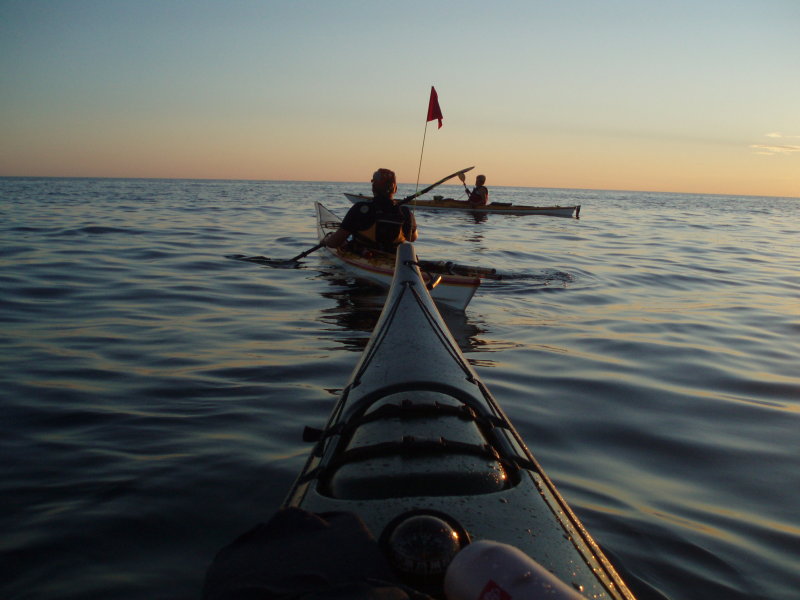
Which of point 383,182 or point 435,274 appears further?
point 383,182

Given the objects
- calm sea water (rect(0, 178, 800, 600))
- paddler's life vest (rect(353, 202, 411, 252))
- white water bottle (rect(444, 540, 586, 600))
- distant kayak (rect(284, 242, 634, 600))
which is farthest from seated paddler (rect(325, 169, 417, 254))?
white water bottle (rect(444, 540, 586, 600))

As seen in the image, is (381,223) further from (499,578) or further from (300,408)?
(499,578)

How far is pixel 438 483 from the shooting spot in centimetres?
206

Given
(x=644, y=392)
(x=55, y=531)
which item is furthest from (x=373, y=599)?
(x=644, y=392)

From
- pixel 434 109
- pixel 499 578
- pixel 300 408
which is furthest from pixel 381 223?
pixel 499 578

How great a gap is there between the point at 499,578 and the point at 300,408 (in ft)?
11.5

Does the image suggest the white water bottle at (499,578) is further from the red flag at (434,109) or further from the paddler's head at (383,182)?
the red flag at (434,109)

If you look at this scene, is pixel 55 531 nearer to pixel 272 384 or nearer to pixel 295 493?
pixel 295 493

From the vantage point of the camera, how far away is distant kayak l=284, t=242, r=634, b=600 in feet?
5.11

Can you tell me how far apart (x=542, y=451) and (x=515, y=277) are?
7.37 metres

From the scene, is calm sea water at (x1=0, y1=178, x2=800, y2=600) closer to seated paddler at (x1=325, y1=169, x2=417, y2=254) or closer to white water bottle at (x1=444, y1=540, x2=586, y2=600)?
seated paddler at (x1=325, y1=169, x2=417, y2=254)

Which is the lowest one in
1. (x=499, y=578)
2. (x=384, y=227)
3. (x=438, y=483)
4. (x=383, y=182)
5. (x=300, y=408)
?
(x=300, y=408)

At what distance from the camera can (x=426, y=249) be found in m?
15.4

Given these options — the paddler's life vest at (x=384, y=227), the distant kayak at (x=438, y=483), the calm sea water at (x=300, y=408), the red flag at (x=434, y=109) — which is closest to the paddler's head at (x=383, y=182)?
the paddler's life vest at (x=384, y=227)
